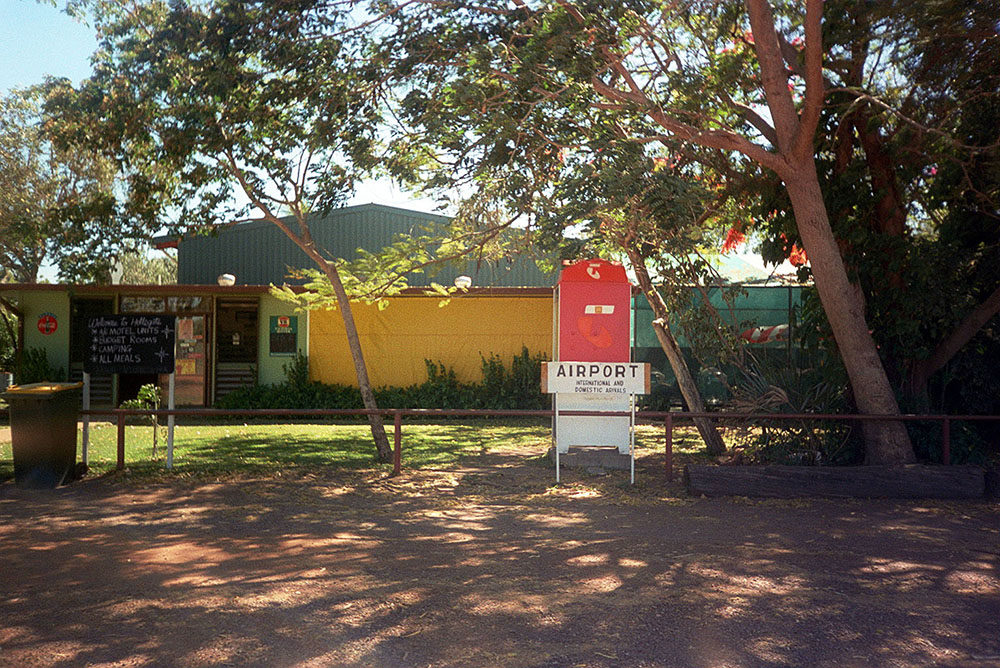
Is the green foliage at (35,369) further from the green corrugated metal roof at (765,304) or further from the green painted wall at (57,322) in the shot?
the green corrugated metal roof at (765,304)

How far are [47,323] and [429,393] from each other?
27.7 feet

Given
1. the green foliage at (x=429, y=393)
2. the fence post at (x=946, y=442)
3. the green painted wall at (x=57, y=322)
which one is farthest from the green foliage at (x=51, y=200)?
the fence post at (x=946, y=442)

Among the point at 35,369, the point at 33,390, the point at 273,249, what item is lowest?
the point at 33,390

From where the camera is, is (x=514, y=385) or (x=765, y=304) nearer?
(x=765, y=304)

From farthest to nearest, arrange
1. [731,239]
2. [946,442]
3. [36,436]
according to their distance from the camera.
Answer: [731,239] < [946,442] < [36,436]

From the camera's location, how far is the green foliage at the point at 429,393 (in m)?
18.4

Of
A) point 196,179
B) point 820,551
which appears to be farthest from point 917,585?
point 196,179

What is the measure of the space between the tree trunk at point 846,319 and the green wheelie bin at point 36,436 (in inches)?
319

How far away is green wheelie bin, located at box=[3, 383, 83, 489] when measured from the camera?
30.7 ft

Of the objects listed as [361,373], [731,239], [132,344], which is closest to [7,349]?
[132,344]

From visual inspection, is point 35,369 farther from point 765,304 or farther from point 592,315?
point 765,304

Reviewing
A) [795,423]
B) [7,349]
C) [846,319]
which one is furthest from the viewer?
[7,349]

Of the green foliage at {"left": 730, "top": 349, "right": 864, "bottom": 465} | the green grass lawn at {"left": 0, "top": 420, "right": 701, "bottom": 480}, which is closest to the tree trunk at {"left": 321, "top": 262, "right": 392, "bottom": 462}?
the green grass lawn at {"left": 0, "top": 420, "right": 701, "bottom": 480}

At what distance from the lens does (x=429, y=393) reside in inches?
734
